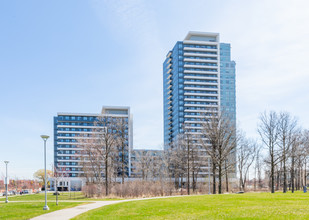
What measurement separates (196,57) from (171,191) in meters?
95.4

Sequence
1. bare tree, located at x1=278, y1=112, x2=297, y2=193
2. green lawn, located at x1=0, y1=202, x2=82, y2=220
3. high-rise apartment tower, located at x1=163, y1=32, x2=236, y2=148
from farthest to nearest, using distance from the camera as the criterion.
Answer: high-rise apartment tower, located at x1=163, y1=32, x2=236, y2=148
bare tree, located at x1=278, y1=112, x2=297, y2=193
green lawn, located at x1=0, y1=202, x2=82, y2=220

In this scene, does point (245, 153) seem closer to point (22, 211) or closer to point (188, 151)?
point (188, 151)

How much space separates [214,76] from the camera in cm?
13175

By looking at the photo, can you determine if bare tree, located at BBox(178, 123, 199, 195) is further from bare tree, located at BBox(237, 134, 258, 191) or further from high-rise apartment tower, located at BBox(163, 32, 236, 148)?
high-rise apartment tower, located at BBox(163, 32, 236, 148)

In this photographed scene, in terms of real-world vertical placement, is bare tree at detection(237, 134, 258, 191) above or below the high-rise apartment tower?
below

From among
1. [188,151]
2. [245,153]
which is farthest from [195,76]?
[188,151]

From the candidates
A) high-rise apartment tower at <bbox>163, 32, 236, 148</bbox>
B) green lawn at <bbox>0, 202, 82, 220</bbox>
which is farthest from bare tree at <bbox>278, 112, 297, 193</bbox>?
high-rise apartment tower at <bbox>163, 32, 236, 148</bbox>

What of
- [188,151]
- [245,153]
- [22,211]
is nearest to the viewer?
[22,211]

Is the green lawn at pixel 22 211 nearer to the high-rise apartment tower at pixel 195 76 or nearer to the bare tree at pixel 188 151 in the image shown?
the bare tree at pixel 188 151

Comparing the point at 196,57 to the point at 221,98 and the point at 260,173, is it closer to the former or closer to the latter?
the point at 221,98

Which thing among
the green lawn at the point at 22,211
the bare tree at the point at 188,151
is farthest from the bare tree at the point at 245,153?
the green lawn at the point at 22,211

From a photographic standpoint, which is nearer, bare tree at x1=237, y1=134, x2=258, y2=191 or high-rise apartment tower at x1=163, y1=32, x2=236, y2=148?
bare tree at x1=237, y1=134, x2=258, y2=191

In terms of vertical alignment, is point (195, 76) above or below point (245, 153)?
above

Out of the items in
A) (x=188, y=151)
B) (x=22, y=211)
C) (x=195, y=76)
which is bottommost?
(x=22, y=211)
